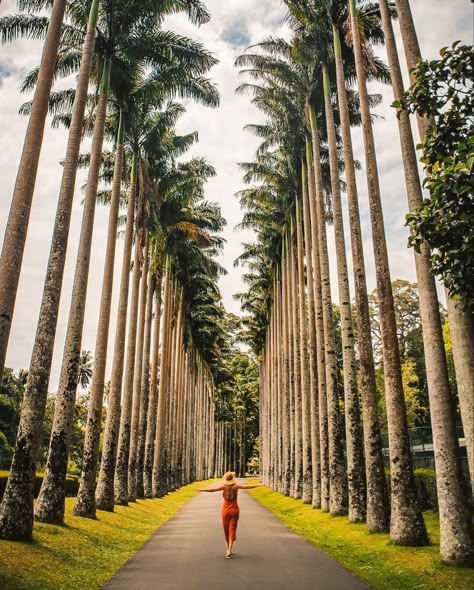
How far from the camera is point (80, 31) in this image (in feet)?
55.4

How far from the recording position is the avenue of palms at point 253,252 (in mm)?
9695

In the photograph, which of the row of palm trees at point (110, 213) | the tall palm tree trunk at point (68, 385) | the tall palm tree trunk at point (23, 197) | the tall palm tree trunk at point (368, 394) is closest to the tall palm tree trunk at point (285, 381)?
the row of palm trees at point (110, 213)

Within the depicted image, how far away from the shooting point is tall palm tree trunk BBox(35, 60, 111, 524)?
11.6m

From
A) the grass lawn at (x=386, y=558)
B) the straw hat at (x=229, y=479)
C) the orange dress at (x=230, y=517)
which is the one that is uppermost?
the straw hat at (x=229, y=479)

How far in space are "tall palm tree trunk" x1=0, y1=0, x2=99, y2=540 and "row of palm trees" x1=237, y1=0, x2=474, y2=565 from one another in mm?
7463

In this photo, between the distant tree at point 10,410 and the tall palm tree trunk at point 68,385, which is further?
the distant tree at point 10,410

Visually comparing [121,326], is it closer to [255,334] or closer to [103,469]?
[103,469]

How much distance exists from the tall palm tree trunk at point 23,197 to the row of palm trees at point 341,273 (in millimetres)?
7753

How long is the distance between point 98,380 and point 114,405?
221cm

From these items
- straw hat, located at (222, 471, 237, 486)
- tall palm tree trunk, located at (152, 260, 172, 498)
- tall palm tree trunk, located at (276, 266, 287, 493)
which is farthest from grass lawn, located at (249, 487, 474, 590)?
tall palm tree trunk, located at (276, 266, 287, 493)

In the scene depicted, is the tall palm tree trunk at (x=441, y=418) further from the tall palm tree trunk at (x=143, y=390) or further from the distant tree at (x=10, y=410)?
the distant tree at (x=10, y=410)

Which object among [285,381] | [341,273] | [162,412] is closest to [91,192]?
[341,273]

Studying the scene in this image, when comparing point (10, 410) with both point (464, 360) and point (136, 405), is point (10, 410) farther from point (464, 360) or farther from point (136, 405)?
point (464, 360)

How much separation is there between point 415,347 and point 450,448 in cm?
4324
